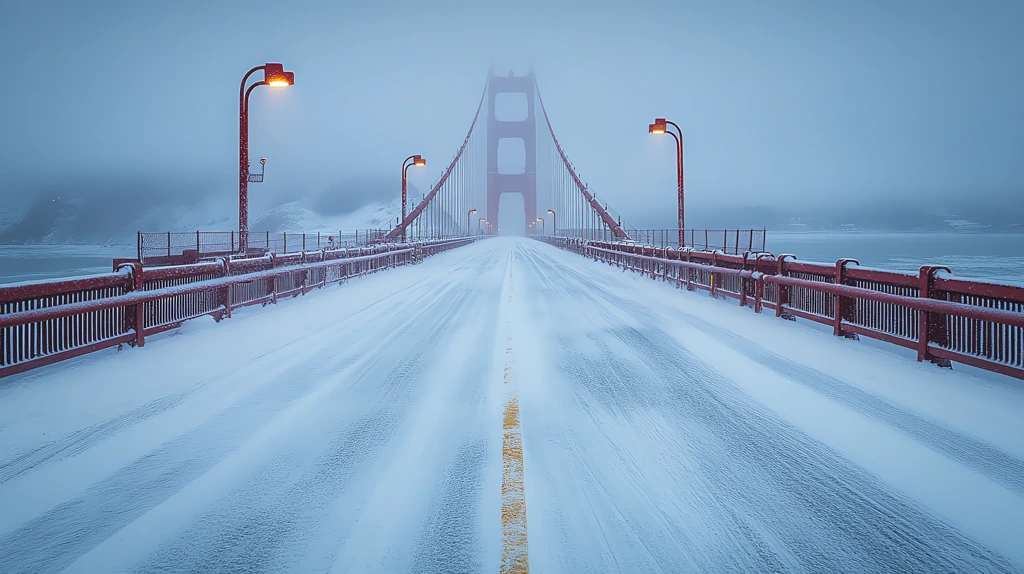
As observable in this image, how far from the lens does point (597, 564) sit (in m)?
2.65

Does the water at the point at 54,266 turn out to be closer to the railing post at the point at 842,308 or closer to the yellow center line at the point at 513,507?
the yellow center line at the point at 513,507

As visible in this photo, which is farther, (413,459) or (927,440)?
(927,440)

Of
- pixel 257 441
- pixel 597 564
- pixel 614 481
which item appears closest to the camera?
pixel 597 564

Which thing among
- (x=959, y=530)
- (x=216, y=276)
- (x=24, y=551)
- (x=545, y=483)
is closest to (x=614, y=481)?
(x=545, y=483)

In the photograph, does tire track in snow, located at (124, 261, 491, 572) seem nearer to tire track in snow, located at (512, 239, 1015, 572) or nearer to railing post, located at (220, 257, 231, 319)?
tire track in snow, located at (512, 239, 1015, 572)

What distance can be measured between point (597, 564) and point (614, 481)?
91cm

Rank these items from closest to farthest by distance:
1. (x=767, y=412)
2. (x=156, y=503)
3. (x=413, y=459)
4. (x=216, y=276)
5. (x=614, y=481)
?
(x=156, y=503), (x=614, y=481), (x=413, y=459), (x=767, y=412), (x=216, y=276)

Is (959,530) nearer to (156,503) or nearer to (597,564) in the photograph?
(597,564)

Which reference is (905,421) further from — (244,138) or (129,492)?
(244,138)

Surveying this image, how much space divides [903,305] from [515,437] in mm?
5300

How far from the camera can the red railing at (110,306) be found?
6281 mm

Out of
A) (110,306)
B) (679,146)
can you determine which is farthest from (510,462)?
(679,146)

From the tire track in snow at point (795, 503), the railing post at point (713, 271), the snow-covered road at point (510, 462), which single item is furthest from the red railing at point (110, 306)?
the railing post at point (713, 271)

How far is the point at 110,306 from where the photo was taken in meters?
7.22
